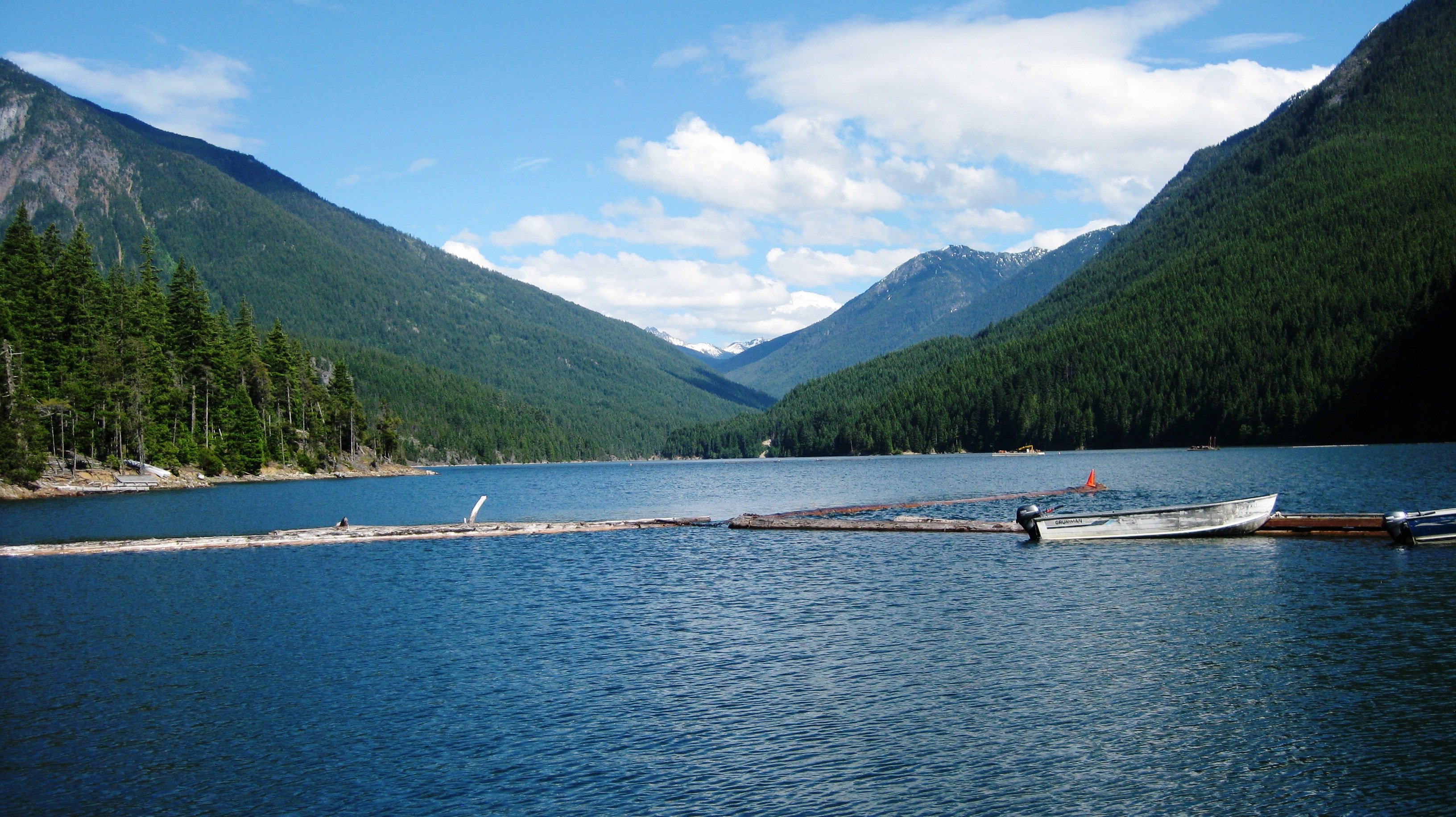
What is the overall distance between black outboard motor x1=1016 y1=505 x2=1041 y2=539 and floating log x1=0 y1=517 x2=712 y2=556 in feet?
78.4

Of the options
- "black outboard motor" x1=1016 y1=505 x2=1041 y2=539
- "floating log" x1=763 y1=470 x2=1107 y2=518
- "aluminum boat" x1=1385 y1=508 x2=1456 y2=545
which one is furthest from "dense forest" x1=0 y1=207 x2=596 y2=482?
"aluminum boat" x1=1385 y1=508 x2=1456 y2=545

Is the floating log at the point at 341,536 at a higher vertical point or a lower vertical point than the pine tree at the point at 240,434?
lower

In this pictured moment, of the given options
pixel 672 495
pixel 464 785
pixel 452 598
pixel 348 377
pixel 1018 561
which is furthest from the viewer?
pixel 348 377

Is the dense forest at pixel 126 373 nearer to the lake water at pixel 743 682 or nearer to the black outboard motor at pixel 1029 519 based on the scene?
the lake water at pixel 743 682

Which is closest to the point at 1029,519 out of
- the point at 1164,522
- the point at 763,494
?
the point at 1164,522

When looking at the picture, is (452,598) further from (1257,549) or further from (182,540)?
(1257,549)

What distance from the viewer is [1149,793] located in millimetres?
18328

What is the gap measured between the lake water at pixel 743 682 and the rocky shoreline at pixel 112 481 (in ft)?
181

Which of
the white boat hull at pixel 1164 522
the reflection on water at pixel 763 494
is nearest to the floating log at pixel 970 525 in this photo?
the white boat hull at pixel 1164 522

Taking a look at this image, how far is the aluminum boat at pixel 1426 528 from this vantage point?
48250 millimetres

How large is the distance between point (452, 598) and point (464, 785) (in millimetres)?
23764

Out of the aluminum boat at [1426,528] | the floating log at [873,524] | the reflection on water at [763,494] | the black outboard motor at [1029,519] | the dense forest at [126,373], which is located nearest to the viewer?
the aluminum boat at [1426,528]

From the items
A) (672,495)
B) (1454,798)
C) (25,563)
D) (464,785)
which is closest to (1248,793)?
(1454,798)

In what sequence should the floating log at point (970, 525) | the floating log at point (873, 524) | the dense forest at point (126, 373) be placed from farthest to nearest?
1. the dense forest at point (126, 373)
2. the floating log at point (873, 524)
3. the floating log at point (970, 525)
